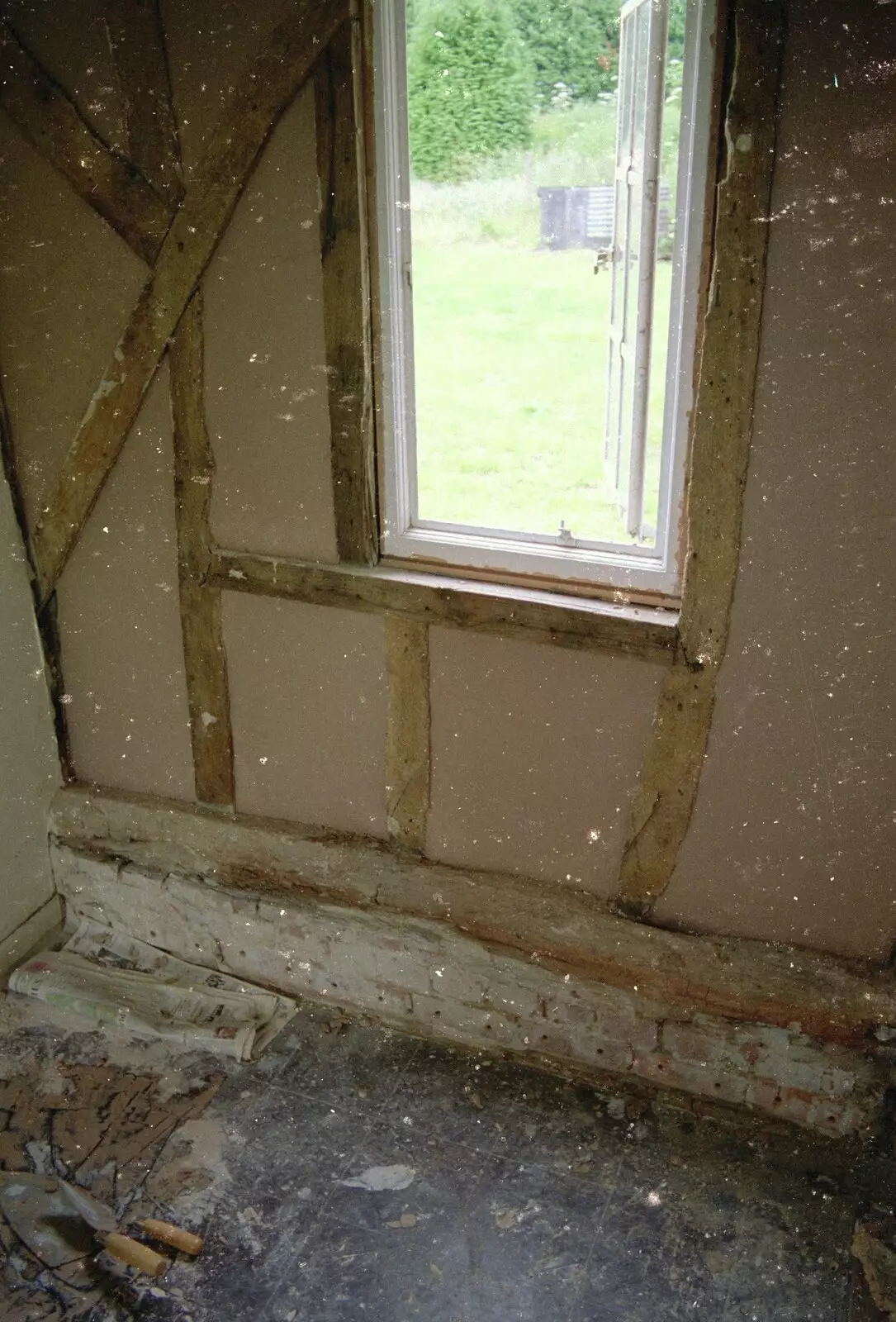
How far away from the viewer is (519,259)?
9.50ft

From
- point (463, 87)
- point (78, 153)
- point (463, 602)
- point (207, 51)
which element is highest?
point (207, 51)

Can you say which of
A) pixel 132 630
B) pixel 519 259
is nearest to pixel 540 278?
pixel 519 259

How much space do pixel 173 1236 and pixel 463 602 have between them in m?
1.84

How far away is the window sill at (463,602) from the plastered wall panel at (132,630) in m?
0.26

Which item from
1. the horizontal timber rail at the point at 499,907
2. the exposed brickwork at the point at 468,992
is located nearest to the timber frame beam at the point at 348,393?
the horizontal timber rail at the point at 499,907

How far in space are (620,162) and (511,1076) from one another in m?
2.66

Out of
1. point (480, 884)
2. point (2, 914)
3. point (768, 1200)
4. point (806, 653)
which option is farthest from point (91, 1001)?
point (806, 653)

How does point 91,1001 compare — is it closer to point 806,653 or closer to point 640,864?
point 640,864

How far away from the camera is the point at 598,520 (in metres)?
2.96

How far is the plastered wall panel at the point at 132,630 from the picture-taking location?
3.24 metres

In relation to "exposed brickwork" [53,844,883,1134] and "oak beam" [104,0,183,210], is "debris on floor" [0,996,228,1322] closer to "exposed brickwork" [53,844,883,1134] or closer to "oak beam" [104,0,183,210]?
"exposed brickwork" [53,844,883,1134]

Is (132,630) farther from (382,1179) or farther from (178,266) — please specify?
(382,1179)

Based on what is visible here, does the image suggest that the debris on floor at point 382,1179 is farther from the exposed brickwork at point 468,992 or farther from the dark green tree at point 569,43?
the dark green tree at point 569,43

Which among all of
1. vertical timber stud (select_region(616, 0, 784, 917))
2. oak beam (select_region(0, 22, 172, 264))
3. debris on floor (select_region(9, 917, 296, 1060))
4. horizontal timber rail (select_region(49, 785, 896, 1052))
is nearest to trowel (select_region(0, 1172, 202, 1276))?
debris on floor (select_region(9, 917, 296, 1060))
